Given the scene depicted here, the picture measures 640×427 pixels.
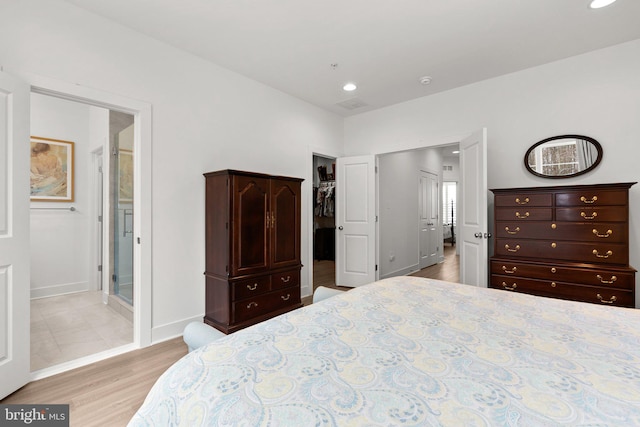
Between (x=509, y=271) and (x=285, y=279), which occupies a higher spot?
(x=509, y=271)

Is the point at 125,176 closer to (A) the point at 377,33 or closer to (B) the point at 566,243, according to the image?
(A) the point at 377,33

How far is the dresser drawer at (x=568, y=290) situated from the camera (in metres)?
2.48

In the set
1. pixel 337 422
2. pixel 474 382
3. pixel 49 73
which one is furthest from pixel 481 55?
pixel 49 73

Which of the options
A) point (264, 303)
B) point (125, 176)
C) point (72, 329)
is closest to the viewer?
point (72, 329)

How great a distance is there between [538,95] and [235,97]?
3.37 metres

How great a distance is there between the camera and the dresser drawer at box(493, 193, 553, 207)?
2857 millimetres

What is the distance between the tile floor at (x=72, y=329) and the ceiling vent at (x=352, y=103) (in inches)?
149

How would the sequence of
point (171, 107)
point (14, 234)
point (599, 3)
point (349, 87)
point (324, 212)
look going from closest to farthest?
1. point (14, 234)
2. point (599, 3)
3. point (171, 107)
4. point (349, 87)
5. point (324, 212)

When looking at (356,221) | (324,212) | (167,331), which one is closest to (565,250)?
(356,221)

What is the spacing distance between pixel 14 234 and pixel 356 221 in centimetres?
376

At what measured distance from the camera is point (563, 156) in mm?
3186

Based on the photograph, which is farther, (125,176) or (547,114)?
(125,176)

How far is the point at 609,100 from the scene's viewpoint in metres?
2.97

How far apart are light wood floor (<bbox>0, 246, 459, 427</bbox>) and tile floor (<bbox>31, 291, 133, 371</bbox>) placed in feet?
0.97
